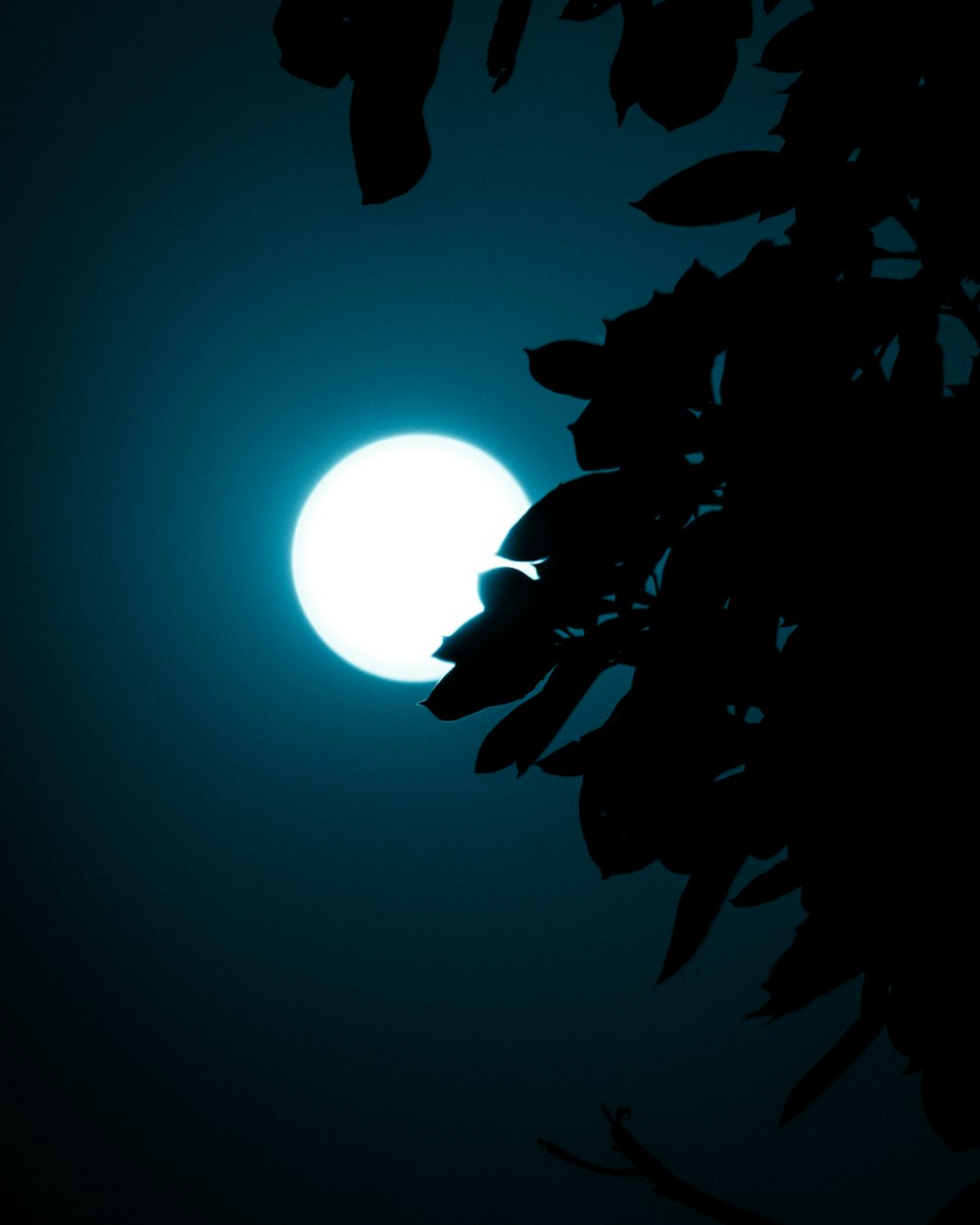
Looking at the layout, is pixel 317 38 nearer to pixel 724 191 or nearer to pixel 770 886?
pixel 724 191

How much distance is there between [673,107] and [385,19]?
228 mm

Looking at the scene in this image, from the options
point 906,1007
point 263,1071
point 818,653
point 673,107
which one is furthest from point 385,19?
point 263,1071

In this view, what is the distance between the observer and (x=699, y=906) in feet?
2.30

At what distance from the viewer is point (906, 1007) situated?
619 mm

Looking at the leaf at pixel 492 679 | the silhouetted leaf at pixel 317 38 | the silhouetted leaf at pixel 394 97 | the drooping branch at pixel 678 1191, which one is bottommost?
the drooping branch at pixel 678 1191

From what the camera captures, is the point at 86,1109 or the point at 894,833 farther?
the point at 86,1109

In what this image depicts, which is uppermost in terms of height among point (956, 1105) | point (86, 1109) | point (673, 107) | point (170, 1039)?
point (673, 107)

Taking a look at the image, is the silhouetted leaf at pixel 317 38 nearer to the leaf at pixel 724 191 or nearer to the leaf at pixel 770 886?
the leaf at pixel 724 191

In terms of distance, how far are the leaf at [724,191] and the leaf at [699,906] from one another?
1.78ft

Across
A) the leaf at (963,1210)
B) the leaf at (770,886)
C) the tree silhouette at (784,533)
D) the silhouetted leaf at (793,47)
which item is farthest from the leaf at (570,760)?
the silhouetted leaf at (793,47)

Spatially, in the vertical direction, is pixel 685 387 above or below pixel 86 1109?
above

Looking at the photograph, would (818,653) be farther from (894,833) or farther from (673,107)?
(673,107)

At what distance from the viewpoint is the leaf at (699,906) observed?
27.3 inches

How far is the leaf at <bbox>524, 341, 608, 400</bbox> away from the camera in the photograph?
0.70 meters
